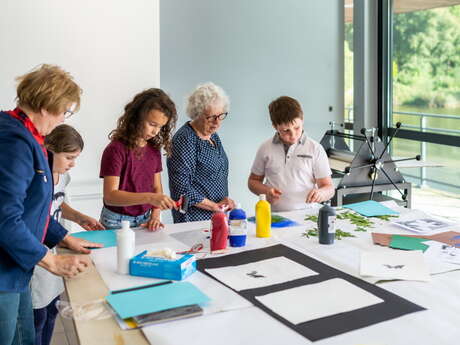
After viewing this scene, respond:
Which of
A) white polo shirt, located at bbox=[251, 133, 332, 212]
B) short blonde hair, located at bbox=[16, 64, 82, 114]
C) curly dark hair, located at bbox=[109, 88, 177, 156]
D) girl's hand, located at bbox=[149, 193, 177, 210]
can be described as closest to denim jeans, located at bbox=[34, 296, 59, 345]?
girl's hand, located at bbox=[149, 193, 177, 210]

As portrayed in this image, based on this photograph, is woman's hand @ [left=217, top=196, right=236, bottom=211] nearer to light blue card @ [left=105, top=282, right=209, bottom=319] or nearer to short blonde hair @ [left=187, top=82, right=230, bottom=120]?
short blonde hair @ [left=187, top=82, right=230, bottom=120]

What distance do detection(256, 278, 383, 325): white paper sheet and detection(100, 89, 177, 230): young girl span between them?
0.87 m

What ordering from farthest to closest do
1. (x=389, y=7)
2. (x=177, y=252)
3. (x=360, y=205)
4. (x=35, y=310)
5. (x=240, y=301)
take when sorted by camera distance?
(x=389, y=7), (x=360, y=205), (x=35, y=310), (x=177, y=252), (x=240, y=301)

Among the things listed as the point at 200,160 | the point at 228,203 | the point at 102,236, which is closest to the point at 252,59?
the point at 200,160

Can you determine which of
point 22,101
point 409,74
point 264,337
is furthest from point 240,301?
point 409,74

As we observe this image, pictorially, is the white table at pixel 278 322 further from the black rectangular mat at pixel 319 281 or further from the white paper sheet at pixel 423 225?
the white paper sheet at pixel 423 225

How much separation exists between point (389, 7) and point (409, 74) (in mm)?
662

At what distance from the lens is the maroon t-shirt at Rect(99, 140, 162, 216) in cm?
233

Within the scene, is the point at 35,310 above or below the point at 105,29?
below

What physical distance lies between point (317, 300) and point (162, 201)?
87 cm

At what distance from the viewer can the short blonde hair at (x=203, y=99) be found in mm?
2652

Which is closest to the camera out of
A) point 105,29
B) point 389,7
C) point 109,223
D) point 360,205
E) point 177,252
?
point 177,252

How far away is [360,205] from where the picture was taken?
8.82ft

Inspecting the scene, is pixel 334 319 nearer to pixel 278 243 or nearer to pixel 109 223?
pixel 278 243
